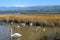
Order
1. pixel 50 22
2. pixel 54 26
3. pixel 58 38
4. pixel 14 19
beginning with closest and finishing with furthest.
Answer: pixel 58 38
pixel 54 26
pixel 50 22
pixel 14 19

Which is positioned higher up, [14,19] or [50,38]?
[50,38]

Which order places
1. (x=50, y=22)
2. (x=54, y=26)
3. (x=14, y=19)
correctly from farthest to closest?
(x=14, y=19) < (x=50, y=22) < (x=54, y=26)

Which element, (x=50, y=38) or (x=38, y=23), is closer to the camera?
(x=50, y=38)

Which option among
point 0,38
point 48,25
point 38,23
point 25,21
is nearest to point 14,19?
point 25,21

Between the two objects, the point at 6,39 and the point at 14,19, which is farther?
the point at 14,19

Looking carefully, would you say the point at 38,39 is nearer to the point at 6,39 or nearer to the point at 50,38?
the point at 50,38

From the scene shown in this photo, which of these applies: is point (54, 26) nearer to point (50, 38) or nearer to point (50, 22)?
point (50, 22)

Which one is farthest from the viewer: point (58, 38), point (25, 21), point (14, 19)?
point (14, 19)

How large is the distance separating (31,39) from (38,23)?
12834 millimetres

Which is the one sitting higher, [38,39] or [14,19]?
[38,39]

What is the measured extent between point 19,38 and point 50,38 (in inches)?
108

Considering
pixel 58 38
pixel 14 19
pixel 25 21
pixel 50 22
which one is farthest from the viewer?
A: pixel 14 19

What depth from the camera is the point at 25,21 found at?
3825cm

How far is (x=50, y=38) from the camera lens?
2234 cm
